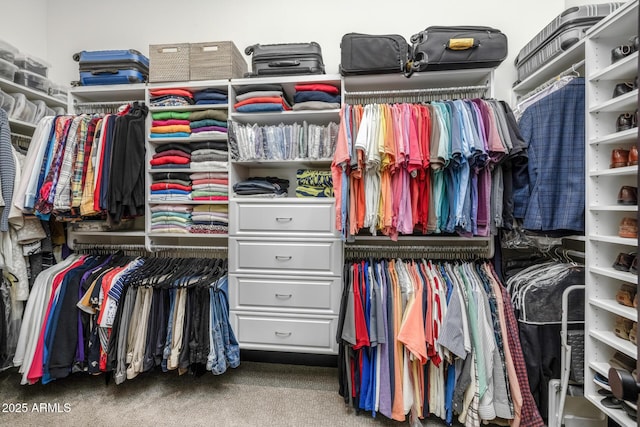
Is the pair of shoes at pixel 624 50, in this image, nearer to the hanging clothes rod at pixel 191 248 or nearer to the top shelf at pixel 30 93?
the hanging clothes rod at pixel 191 248

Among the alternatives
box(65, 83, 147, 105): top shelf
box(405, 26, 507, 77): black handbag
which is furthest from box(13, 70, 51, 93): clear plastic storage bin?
box(405, 26, 507, 77): black handbag

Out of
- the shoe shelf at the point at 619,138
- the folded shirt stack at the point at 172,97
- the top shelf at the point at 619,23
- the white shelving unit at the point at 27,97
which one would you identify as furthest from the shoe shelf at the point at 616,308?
the white shelving unit at the point at 27,97

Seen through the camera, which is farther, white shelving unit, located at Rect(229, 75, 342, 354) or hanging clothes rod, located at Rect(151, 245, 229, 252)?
hanging clothes rod, located at Rect(151, 245, 229, 252)

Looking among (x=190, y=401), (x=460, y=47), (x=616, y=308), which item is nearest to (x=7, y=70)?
(x=190, y=401)

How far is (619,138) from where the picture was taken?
1133mm

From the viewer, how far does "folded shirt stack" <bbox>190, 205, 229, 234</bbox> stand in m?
2.00

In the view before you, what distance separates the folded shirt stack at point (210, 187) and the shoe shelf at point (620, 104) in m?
1.97

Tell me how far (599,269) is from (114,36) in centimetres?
351

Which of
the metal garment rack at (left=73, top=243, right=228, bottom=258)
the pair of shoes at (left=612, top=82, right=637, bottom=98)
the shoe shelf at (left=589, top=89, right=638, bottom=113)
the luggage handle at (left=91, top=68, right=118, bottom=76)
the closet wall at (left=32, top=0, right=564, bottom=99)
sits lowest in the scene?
the metal garment rack at (left=73, top=243, right=228, bottom=258)

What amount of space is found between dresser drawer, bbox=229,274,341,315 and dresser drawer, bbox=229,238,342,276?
56 mm

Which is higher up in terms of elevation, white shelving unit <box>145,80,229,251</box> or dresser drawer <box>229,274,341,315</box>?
white shelving unit <box>145,80,229,251</box>

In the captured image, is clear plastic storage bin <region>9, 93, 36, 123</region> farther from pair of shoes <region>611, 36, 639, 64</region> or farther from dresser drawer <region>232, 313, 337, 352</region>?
pair of shoes <region>611, 36, 639, 64</region>

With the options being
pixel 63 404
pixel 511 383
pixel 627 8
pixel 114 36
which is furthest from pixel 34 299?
pixel 627 8

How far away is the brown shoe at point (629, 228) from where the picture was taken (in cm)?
112
